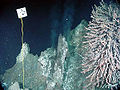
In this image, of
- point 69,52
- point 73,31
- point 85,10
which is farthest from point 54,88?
point 85,10

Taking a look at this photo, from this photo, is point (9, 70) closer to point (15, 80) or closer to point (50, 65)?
point (15, 80)

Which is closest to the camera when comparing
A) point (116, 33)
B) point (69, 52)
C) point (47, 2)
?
point (116, 33)

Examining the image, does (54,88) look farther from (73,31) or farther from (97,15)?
(97,15)

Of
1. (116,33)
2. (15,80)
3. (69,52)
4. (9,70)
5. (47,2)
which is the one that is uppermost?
(47,2)

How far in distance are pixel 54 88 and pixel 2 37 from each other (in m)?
0.72

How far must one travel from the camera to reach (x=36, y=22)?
158 centimetres

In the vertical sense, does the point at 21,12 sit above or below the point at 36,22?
above

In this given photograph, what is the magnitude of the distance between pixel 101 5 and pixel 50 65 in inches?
30.1

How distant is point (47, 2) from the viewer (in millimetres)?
1528

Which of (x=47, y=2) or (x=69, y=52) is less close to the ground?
(x=47, y=2)

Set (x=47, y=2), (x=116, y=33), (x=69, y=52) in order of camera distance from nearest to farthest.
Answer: (x=116, y=33)
(x=47, y=2)
(x=69, y=52)

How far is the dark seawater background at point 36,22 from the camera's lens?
149cm

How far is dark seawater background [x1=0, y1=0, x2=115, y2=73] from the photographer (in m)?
1.49

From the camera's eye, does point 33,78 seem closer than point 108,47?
No
